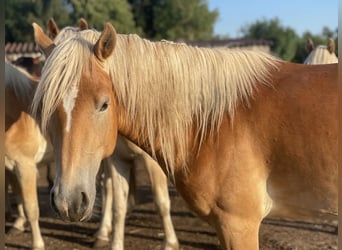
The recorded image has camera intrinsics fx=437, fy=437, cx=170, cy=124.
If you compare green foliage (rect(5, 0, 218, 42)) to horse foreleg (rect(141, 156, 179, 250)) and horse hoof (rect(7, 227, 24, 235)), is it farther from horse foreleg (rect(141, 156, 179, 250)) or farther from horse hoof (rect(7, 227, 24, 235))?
horse foreleg (rect(141, 156, 179, 250))

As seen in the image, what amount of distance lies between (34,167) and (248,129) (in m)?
2.87

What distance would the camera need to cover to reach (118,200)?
14.4ft

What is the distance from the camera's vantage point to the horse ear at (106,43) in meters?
2.22

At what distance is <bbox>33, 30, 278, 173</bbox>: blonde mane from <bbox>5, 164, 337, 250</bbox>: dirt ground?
2.49 m

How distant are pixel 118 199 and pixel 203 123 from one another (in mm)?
2149

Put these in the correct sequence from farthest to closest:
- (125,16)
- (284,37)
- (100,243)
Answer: (284,37) < (125,16) < (100,243)

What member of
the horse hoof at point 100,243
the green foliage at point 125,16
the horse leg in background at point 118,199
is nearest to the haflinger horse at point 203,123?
the horse leg in background at point 118,199

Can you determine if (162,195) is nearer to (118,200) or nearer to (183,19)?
(118,200)

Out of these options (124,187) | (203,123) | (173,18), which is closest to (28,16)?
(173,18)

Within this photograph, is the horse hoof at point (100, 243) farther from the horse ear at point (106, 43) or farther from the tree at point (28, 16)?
the tree at point (28, 16)

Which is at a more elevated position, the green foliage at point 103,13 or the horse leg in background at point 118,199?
the green foliage at point 103,13

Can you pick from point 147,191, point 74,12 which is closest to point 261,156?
→ point 147,191

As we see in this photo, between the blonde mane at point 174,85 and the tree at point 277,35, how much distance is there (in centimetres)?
2840

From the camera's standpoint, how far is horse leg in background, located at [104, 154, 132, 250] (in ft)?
14.4
